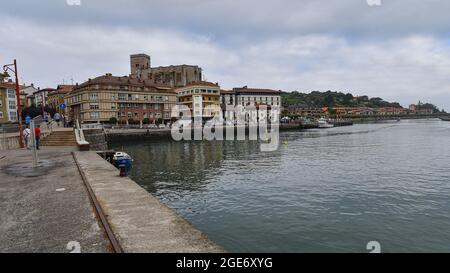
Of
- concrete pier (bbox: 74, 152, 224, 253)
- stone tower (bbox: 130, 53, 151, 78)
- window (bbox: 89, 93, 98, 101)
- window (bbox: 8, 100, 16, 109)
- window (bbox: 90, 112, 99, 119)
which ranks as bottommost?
concrete pier (bbox: 74, 152, 224, 253)

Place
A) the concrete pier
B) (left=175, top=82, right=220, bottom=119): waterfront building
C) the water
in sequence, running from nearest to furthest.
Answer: the concrete pier
the water
(left=175, top=82, right=220, bottom=119): waterfront building

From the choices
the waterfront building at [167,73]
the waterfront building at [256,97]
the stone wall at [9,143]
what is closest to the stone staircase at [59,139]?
the stone wall at [9,143]

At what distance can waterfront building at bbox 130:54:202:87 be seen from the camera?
143375 mm

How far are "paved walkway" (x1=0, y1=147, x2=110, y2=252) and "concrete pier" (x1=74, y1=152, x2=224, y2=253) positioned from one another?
1.74 feet

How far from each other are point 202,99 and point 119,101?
3159cm

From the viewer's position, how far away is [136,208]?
10133mm

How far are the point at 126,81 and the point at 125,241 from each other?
97.7 meters

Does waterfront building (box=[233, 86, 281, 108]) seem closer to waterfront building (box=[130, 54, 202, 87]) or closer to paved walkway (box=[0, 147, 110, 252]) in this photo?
waterfront building (box=[130, 54, 202, 87])

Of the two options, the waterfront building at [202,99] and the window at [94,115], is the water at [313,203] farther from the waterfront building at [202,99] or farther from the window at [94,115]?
the waterfront building at [202,99]

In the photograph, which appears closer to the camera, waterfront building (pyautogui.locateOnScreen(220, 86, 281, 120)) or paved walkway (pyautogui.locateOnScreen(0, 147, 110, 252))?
paved walkway (pyautogui.locateOnScreen(0, 147, 110, 252))

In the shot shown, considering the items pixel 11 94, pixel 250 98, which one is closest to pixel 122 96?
pixel 11 94

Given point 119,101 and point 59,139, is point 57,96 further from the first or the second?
point 59,139

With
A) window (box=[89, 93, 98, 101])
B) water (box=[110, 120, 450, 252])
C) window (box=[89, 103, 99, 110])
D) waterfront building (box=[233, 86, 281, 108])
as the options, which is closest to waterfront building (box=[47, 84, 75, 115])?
window (box=[89, 93, 98, 101])

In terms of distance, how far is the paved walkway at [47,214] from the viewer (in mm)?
7262
